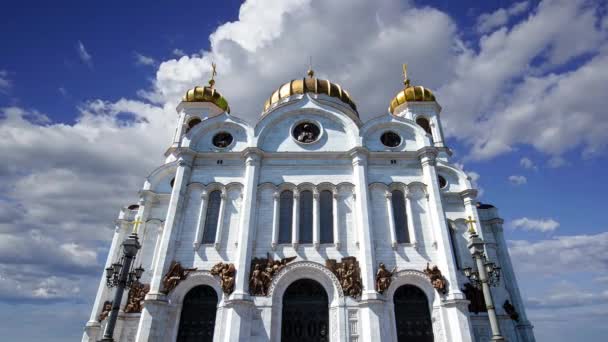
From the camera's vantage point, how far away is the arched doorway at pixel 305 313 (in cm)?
1673

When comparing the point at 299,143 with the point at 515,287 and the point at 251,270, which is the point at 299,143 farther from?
the point at 515,287

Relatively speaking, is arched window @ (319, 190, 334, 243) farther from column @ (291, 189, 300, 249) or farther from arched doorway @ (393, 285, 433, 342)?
arched doorway @ (393, 285, 433, 342)

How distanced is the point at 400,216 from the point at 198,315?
11923mm

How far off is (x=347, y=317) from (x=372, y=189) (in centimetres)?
713

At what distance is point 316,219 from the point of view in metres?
19.0

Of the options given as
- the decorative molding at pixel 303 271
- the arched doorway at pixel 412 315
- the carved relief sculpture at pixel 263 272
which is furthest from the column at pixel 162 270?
the arched doorway at pixel 412 315

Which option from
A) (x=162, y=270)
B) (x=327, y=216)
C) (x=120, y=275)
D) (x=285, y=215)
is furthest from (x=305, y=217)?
(x=120, y=275)

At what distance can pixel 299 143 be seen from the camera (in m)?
21.5

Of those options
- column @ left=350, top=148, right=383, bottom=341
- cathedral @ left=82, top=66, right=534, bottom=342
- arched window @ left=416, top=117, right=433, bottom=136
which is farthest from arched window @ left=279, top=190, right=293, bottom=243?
arched window @ left=416, top=117, right=433, bottom=136

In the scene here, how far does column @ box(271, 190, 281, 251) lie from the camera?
727 inches

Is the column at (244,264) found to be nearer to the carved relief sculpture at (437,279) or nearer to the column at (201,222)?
the column at (201,222)

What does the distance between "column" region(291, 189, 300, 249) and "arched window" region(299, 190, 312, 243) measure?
12.8 inches

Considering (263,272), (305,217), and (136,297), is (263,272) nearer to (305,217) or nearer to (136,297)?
(305,217)

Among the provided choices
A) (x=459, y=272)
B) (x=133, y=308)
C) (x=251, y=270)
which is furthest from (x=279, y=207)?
(x=459, y=272)
